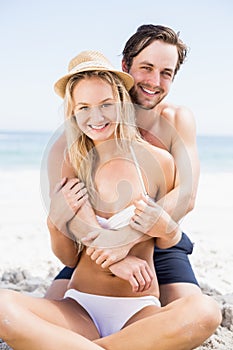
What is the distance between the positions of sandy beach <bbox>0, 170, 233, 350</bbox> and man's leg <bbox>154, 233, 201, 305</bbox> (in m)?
0.24

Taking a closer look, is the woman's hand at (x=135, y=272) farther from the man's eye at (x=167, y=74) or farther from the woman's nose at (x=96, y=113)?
the man's eye at (x=167, y=74)

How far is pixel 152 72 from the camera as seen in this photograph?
8.86 feet

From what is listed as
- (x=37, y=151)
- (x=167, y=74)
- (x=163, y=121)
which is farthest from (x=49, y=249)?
(x=37, y=151)

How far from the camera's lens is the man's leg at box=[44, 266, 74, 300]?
2.63 m

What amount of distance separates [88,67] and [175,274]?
3.82 feet

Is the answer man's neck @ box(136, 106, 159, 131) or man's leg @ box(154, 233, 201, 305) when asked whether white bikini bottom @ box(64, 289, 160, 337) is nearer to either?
man's leg @ box(154, 233, 201, 305)

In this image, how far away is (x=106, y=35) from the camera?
17.6 meters

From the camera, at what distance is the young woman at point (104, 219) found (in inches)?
77.1

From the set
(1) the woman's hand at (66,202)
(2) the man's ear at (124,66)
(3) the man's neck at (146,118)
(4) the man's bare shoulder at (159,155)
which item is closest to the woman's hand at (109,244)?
(1) the woman's hand at (66,202)

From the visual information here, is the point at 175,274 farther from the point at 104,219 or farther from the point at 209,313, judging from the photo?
the point at 209,313

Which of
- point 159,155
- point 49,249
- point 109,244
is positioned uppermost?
point 159,155

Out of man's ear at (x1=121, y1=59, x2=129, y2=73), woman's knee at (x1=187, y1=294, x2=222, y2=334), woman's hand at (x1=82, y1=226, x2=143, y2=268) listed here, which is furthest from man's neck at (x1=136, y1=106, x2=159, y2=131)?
woman's knee at (x1=187, y1=294, x2=222, y2=334)

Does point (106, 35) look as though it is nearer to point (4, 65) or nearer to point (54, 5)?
point (54, 5)

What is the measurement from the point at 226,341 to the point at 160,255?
1.86ft
